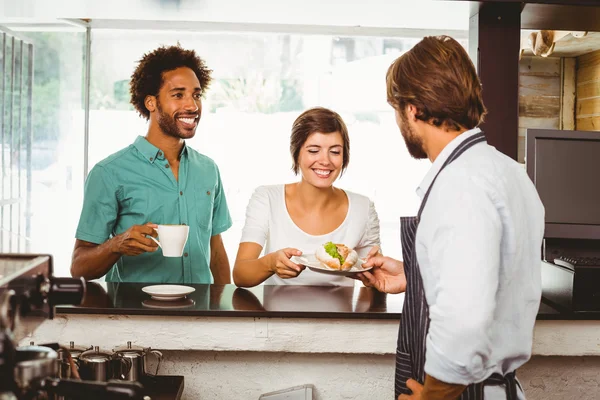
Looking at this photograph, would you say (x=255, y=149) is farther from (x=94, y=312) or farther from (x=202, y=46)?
(x=94, y=312)

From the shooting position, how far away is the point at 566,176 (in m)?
2.65

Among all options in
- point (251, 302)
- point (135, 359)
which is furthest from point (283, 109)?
point (135, 359)

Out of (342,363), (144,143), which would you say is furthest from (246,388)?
(144,143)

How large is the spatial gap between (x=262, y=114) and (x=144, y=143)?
9.84ft

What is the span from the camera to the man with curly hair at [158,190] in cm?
274

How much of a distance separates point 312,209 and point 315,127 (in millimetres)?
351

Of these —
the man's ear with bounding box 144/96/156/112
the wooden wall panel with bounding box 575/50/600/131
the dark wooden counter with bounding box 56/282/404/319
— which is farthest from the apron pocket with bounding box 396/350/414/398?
the wooden wall panel with bounding box 575/50/600/131

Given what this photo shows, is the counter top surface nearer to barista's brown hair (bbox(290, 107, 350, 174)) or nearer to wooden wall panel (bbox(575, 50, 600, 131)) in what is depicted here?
barista's brown hair (bbox(290, 107, 350, 174))

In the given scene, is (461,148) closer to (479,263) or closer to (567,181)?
(479,263)

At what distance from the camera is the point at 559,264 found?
7.74 ft

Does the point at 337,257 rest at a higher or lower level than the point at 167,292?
higher

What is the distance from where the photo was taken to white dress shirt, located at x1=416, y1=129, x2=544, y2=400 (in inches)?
53.1

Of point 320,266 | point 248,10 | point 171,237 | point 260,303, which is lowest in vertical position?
point 260,303

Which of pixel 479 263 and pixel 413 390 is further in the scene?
pixel 413 390
